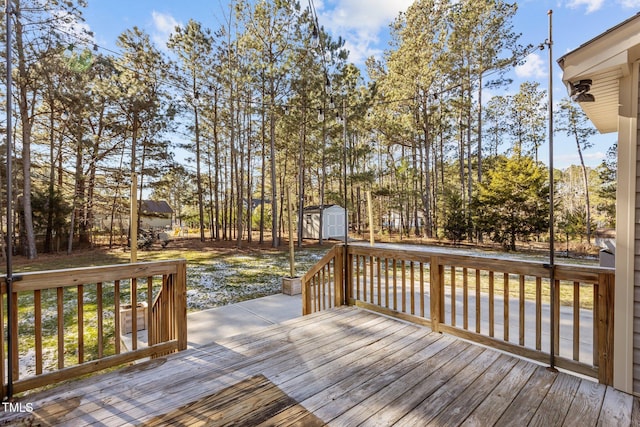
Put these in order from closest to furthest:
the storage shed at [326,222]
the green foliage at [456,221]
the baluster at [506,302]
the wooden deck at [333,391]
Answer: the wooden deck at [333,391] < the baluster at [506,302] < the green foliage at [456,221] < the storage shed at [326,222]

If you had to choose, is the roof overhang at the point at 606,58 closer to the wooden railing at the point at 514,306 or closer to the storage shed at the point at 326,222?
the wooden railing at the point at 514,306

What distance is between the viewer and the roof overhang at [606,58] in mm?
1751

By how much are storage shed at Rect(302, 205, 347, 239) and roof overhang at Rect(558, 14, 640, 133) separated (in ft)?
49.1

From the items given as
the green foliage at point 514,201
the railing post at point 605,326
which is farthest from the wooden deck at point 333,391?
the green foliage at point 514,201

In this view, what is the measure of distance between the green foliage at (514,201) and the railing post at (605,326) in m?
10.7

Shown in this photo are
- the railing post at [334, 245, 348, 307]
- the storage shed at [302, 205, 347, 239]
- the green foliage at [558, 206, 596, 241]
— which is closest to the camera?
the railing post at [334, 245, 348, 307]

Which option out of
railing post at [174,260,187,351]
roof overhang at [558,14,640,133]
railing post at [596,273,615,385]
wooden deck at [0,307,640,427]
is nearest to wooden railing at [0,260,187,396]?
railing post at [174,260,187,351]

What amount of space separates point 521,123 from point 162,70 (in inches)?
723

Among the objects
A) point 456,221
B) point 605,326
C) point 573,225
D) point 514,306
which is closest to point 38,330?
point 605,326

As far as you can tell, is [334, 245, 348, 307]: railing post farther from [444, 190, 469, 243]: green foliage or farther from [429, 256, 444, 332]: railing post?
[444, 190, 469, 243]: green foliage

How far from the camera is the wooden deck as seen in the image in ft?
5.23

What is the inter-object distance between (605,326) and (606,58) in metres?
1.69

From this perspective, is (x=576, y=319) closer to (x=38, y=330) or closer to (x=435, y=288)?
(x=435, y=288)

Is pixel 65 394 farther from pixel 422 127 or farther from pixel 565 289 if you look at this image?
pixel 422 127
